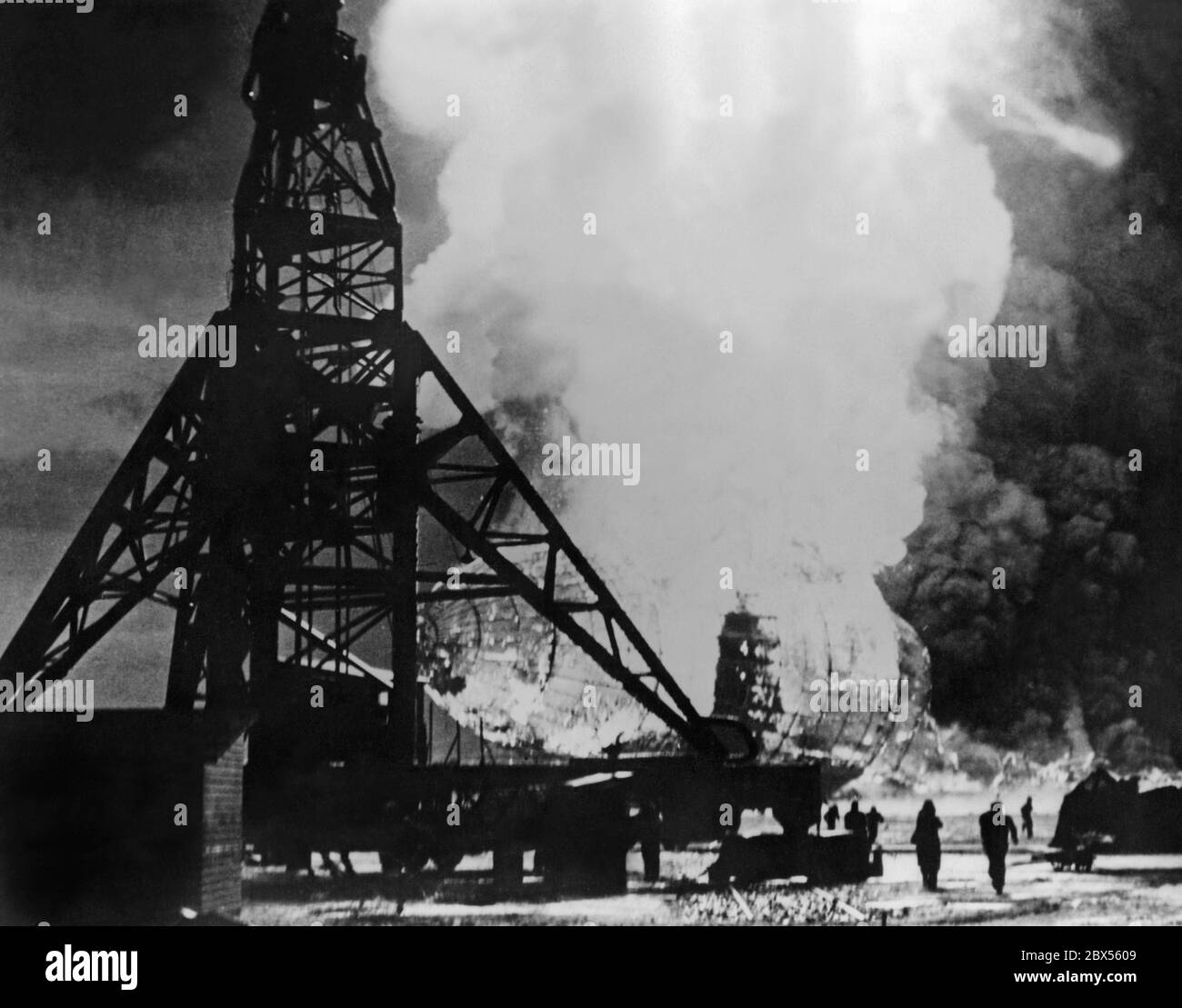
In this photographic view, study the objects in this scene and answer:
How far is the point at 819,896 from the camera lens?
16672 mm

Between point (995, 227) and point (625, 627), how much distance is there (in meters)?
5.76

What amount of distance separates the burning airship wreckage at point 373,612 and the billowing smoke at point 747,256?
704 mm

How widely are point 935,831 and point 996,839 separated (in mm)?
743

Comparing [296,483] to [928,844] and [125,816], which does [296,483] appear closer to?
[125,816]

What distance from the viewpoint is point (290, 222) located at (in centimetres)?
1748

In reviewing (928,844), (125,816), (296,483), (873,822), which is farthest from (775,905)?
(296,483)

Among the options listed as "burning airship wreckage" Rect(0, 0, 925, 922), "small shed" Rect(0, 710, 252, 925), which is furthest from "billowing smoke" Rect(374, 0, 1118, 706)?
"small shed" Rect(0, 710, 252, 925)

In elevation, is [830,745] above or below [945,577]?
below

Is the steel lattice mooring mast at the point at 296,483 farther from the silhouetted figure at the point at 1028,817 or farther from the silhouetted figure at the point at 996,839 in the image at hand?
the silhouetted figure at the point at 1028,817

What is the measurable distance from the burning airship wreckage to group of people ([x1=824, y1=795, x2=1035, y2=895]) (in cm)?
41

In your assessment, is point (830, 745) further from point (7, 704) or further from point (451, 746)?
point (7, 704)

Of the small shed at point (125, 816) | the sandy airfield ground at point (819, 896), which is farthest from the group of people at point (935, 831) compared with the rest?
the small shed at point (125, 816)
